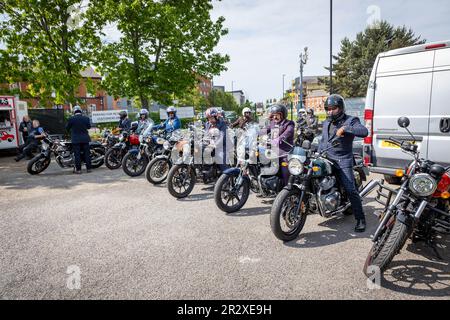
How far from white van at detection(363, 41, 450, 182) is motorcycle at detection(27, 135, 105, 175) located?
7863mm

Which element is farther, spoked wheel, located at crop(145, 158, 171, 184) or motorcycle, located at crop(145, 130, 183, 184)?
spoked wheel, located at crop(145, 158, 171, 184)

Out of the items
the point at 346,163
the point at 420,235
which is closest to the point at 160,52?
the point at 346,163

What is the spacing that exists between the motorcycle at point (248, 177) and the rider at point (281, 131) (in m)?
0.15

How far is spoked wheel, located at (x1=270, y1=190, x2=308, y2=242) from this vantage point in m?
3.63

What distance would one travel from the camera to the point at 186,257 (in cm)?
346

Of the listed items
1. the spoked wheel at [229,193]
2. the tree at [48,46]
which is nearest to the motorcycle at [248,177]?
the spoked wheel at [229,193]

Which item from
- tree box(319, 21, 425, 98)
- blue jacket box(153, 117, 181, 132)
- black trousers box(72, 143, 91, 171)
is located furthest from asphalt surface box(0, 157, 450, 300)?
tree box(319, 21, 425, 98)

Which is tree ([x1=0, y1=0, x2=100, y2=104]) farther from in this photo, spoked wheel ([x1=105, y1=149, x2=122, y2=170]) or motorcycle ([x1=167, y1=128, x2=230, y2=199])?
motorcycle ([x1=167, y1=128, x2=230, y2=199])

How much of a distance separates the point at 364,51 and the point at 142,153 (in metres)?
38.5

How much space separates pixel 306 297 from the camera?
8.72ft

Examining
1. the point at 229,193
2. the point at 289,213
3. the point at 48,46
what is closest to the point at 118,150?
the point at 229,193

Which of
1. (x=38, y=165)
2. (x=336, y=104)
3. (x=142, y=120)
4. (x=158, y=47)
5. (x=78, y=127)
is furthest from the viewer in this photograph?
(x=158, y=47)

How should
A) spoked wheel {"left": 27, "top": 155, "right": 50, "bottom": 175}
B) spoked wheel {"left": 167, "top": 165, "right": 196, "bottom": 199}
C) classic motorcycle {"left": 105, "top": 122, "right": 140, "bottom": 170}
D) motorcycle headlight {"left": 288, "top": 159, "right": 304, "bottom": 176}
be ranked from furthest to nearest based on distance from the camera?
classic motorcycle {"left": 105, "top": 122, "right": 140, "bottom": 170} → spoked wheel {"left": 27, "top": 155, "right": 50, "bottom": 175} → spoked wheel {"left": 167, "top": 165, "right": 196, "bottom": 199} → motorcycle headlight {"left": 288, "top": 159, "right": 304, "bottom": 176}

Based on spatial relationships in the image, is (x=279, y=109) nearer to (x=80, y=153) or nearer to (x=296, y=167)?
(x=296, y=167)
